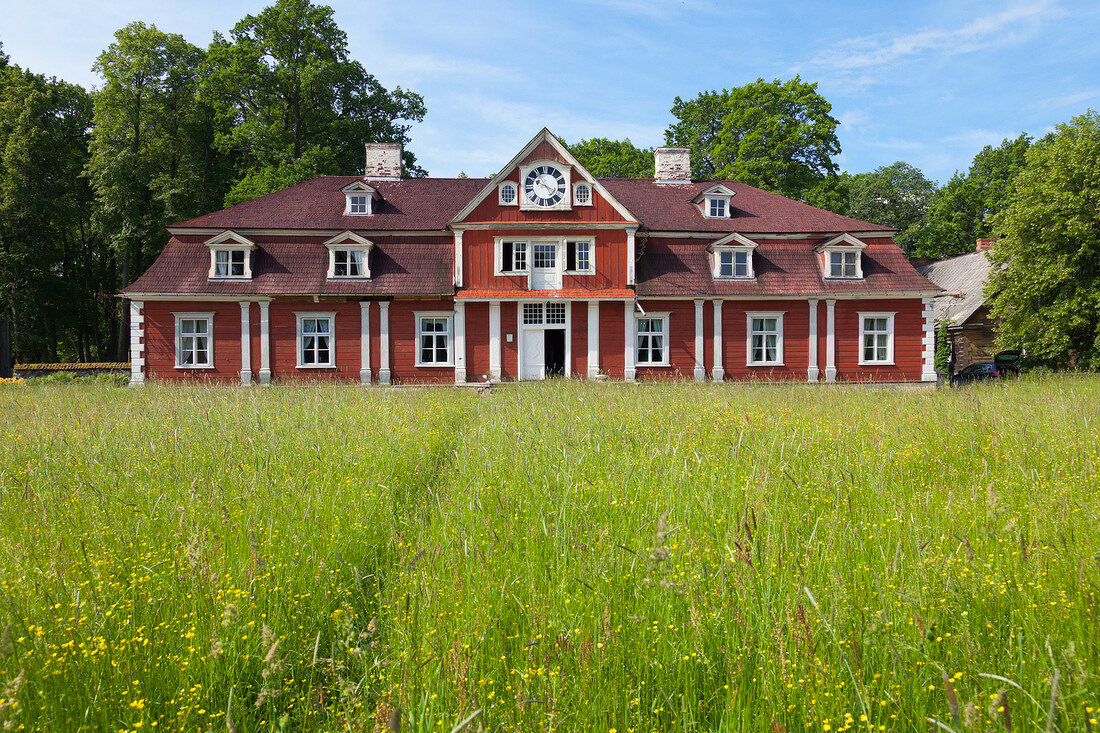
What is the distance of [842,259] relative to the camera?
901 inches

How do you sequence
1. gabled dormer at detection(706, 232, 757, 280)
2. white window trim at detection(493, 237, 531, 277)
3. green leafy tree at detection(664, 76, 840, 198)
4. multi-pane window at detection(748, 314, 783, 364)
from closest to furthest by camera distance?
white window trim at detection(493, 237, 531, 277) → gabled dormer at detection(706, 232, 757, 280) → multi-pane window at detection(748, 314, 783, 364) → green leafy tree at detection(664, 76, 840, 198)

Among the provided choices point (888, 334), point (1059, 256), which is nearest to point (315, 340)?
point (888, 334)

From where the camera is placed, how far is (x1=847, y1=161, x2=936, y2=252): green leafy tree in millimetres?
59500

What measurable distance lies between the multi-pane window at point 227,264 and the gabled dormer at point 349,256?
335cm

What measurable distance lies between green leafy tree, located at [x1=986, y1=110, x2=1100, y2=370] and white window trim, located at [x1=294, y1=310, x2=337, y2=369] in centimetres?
2889

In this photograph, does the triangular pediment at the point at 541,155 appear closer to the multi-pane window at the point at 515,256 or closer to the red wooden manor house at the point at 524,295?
the red wooden manor house at the point at 524,295

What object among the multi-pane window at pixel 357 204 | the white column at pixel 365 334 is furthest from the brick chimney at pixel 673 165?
the white column at pixel 365 334

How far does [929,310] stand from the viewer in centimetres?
2294

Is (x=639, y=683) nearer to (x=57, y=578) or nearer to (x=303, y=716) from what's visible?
(x=303, y=716)

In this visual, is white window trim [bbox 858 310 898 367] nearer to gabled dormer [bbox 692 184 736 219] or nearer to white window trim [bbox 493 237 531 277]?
gabled dormer [bbox 692 184 736 219]

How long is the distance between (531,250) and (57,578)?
20.2 m

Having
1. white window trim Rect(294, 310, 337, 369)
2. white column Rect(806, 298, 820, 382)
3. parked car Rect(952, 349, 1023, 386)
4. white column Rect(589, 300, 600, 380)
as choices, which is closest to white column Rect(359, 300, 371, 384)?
white window trim Rect(294, 310, 337, 369)

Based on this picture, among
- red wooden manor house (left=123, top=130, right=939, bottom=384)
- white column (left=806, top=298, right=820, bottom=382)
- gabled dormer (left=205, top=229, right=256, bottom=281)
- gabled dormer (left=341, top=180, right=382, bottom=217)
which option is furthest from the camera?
gabled dormer (left=341, top=180, right=382, bottom=217)

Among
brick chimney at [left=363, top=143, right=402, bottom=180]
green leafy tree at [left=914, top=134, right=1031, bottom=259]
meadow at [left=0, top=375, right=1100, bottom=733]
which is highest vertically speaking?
green leafy tree at [left=914, top=134, right=1031, bottom=259]
